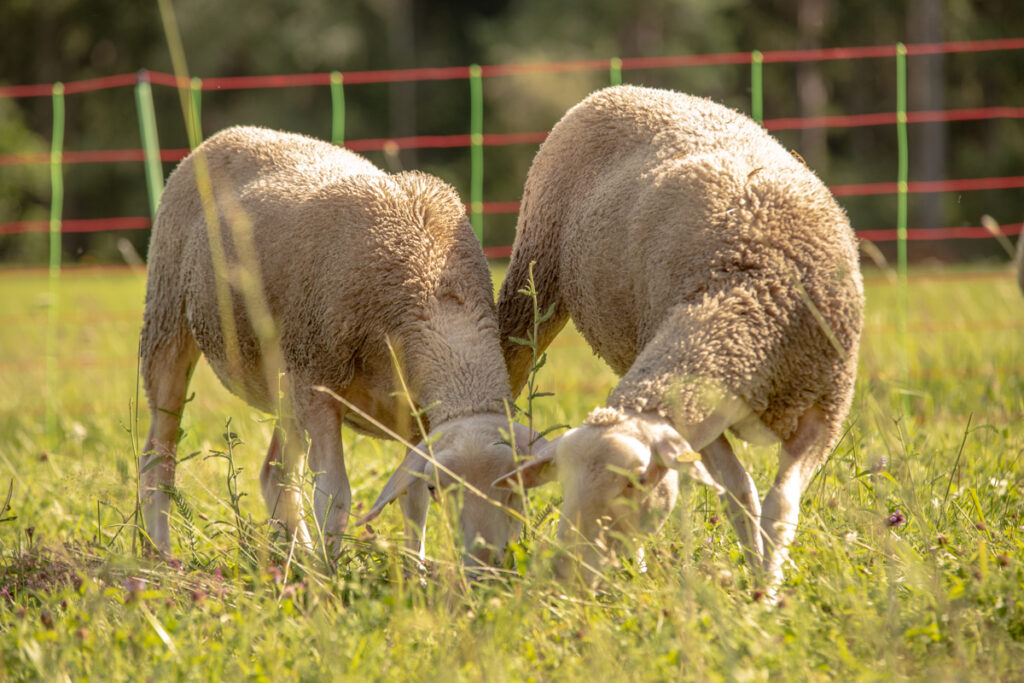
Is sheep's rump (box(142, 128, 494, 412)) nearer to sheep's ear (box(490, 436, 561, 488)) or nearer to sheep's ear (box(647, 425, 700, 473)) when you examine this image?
sheep's ear (box(490, 436, 561, 488))

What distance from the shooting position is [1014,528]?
3.25m

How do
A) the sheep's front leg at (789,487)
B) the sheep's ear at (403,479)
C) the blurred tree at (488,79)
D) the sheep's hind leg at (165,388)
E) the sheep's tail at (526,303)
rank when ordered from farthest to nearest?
1. the blurred tree at (488,79)
2. the sheep's hind leg at (165,388)
3. the sheep's tail at (526,303)
4. the sheep's ear at (403,479)
5. the sheep's front leg at (789,487)

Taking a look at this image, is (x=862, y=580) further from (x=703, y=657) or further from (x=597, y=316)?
(x=597, y=316)

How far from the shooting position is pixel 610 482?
2.78m

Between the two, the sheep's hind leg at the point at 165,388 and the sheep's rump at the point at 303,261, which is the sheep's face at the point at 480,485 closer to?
the sheep's rump at the point at 303,261

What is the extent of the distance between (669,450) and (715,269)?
67 cm

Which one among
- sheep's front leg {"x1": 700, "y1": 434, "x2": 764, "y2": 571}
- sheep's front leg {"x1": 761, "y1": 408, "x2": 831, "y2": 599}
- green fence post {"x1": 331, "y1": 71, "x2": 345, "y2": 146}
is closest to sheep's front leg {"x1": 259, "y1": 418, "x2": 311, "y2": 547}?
sheep's front leg {"x1": 700, "y1": 434, "x2": 764, "y2": 571}

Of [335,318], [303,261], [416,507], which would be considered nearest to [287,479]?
[416,507]

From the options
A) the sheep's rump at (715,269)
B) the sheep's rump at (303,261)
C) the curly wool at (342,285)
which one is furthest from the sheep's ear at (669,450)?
the sheep's rump at (303,261)

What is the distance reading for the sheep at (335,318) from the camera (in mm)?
3287

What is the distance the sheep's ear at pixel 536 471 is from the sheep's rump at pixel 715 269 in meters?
0.25

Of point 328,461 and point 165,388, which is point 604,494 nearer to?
point 328,461

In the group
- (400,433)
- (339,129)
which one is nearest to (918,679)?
(400,433)

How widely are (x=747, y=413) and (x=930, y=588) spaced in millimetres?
736
